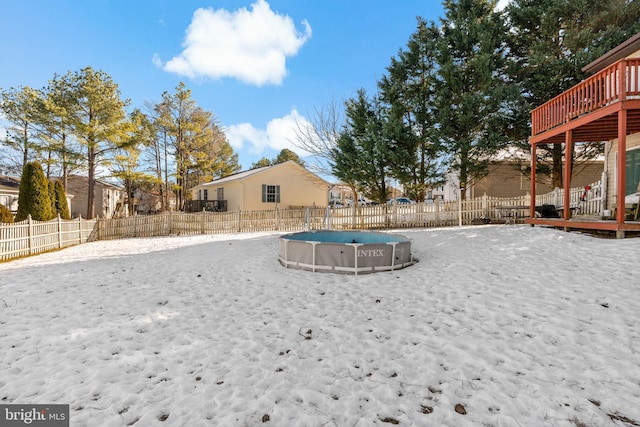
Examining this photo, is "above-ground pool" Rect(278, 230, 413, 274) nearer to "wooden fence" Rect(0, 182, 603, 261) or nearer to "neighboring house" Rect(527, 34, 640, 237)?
"neighboring house" Rect(527, 34, 640, 237)

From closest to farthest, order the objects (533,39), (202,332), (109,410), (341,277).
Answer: (109,410), (202,332), (341,277), (533,39)

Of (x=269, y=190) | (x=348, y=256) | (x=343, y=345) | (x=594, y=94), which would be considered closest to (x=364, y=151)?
(x=269, y=190)

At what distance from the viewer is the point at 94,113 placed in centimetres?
2103

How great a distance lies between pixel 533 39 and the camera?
16203 millimetres

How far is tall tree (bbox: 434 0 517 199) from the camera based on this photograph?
1547cm

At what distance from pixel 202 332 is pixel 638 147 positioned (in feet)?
46.2

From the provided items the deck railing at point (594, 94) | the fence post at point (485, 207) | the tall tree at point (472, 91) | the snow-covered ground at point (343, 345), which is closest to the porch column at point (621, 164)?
the deck railing at point (594, 94)

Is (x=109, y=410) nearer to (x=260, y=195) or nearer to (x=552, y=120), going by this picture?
(x=552, y=120)

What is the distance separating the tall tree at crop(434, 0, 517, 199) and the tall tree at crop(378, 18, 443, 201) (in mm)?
716

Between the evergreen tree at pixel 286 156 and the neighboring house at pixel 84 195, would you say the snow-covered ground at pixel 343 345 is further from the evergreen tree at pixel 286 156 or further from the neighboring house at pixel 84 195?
the evergreen tree at pixel 286 156

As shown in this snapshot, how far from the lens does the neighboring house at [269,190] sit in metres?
23.6

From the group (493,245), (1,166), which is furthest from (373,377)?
(1,166)

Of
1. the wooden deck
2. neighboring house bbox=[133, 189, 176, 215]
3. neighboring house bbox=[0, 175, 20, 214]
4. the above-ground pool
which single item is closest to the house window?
the above-ground pool

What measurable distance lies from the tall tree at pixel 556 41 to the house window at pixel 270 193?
17472 mm
